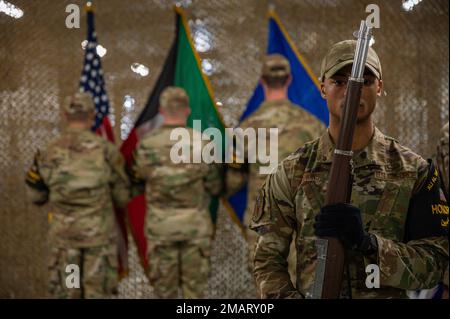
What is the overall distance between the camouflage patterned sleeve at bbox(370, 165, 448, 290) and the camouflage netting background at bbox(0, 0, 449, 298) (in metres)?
0.15

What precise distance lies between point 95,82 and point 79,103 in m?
0.12

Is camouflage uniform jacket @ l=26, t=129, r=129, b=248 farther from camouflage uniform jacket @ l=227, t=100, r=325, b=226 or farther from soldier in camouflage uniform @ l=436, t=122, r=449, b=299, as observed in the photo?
soldier in camouflage uniform @ l=436, t=122, r=449, b=299

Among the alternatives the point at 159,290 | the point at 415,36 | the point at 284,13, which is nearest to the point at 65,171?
the point at 159,290

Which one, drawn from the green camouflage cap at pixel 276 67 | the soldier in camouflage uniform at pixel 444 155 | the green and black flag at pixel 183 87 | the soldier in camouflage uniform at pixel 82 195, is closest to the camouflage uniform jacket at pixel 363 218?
the green and black flag at pixel 183 87

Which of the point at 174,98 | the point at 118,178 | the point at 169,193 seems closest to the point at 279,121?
the point at 174,98

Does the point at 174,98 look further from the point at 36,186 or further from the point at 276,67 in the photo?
the point at 36,186

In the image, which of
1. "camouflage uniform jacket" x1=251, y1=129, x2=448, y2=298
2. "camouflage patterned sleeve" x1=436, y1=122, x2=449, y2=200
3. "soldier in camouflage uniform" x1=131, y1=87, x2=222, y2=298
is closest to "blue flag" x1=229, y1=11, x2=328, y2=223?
"camouflage uniform jacket" x1=251, y1=129, x2=448, y2=298

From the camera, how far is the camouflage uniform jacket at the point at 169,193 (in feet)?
6.16

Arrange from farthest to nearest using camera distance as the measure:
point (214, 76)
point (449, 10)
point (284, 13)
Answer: point (214, 76) < point (284, 13) < point (449, 10)

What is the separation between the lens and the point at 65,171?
6.27ft

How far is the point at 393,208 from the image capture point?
2.55ft

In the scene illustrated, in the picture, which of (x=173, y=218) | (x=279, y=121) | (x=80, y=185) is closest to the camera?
(x=279, y=121)
